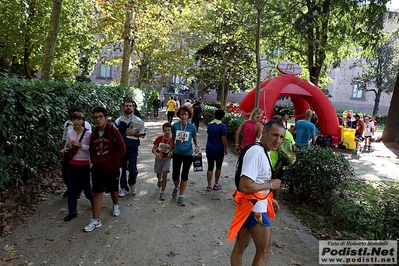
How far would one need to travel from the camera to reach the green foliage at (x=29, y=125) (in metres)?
4.59

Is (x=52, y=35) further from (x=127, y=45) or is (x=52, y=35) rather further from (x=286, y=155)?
(x=127, y=45)

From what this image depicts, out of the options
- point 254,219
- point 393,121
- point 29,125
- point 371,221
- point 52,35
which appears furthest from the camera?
point 393,121

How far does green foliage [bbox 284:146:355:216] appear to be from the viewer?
575cm

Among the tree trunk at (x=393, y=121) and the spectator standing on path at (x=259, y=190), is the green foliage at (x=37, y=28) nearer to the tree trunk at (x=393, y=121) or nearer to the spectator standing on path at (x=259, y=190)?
the spectator standing on path at (x=259, y=190)

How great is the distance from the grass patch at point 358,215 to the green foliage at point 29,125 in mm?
4916

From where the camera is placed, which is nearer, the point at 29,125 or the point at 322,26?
the point at 29,125

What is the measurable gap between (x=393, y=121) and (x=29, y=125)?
18.0 metres

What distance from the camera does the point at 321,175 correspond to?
5789mm

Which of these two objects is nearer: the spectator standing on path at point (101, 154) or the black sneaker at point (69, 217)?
the spectator standing on path at point (101, 154)

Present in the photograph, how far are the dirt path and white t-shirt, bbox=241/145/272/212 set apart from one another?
1384 millimetres

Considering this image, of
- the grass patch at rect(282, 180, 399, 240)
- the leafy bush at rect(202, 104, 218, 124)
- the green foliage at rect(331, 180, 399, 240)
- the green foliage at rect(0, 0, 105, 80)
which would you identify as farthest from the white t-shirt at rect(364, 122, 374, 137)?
the green foliage at rect(0, 0, 105, 80)

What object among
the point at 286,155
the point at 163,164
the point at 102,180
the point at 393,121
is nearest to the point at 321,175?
the point at 286,155

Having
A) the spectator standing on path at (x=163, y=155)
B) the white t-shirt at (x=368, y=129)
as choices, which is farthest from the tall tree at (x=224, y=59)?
the spectator standing on path at (x=163, y=155)

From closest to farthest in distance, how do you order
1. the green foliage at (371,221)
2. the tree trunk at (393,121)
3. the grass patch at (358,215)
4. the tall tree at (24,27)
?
the green foliage at (371,221), the grass patch at (358,215), the tall tree at (24,27), the tree trunk at (393,121)
